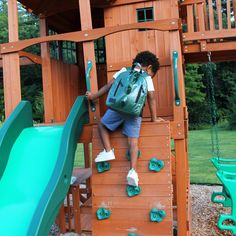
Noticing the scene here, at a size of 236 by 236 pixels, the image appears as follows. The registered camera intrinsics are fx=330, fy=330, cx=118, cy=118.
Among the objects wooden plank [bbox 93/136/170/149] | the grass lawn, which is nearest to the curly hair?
wooden plank [bbox 93/136/170/149]

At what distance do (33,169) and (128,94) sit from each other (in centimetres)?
146

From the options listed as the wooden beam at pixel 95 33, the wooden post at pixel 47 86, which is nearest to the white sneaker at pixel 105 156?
the wooden beam at pixel 95 33

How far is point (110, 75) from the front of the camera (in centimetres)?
574

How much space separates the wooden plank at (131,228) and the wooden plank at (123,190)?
29cm

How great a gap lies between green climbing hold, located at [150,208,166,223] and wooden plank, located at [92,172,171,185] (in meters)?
0.31

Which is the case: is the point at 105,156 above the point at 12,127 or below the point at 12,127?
below

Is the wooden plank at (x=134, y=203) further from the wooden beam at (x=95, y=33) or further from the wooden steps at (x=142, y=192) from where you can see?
the wooden beam at (x=95, y=33)

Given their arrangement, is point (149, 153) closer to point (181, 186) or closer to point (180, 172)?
point (180, 172)

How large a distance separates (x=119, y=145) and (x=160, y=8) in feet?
9.49

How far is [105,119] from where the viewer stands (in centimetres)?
400

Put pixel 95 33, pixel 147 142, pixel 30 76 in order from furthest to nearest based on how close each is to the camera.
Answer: pixel 30 76 → pixel 95 33 → pixel 147 142

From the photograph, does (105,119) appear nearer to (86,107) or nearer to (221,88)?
(86,107)

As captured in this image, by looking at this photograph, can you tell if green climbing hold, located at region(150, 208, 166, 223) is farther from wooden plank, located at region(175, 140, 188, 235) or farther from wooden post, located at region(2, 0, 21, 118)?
wooden post, located at region(2, 0, 21, 118)

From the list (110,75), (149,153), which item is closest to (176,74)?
(149,153)
